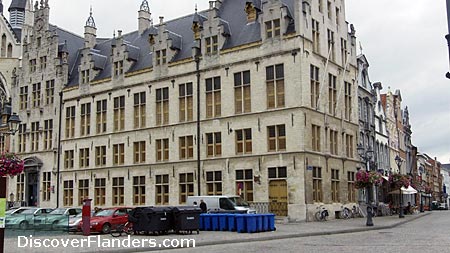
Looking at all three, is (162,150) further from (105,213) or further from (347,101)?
(105,213)

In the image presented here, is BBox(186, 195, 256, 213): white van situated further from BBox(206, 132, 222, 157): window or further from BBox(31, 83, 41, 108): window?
BBox(31, 83, 41, 108): window

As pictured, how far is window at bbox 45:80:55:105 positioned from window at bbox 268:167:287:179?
2521 cm

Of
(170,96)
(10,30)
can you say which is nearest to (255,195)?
(170,96)

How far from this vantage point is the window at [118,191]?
45.4 meters

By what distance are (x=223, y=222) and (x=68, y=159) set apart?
90.1 ft

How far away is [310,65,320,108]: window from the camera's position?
3769 cm

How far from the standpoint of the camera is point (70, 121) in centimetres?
5059

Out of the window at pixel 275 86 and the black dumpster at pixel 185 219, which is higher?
the window at pixel 275 86

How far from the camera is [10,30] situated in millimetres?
60375

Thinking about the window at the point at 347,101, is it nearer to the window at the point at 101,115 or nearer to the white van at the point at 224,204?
the white van at the point at 224,204

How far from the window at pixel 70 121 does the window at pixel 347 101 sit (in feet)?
80.0

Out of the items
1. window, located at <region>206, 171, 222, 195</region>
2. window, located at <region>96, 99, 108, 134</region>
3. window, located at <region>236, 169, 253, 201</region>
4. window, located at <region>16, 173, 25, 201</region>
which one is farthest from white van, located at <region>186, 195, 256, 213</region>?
window, located at <region>16, 173, 25, 201</region>

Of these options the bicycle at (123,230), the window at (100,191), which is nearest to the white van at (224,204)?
the bicycle at (123,230)

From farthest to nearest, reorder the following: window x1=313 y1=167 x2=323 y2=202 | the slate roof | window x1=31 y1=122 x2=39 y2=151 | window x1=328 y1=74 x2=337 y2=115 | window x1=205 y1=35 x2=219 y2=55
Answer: window x1=31 y1=122 x2=39 y2=151 < window x1=205 y1=35 x2=219 y2=55 < window x1=328 y1=74 x2=337 y2=115 < the slate roof < window x1=313 y1=167 x2=323 y2=202
